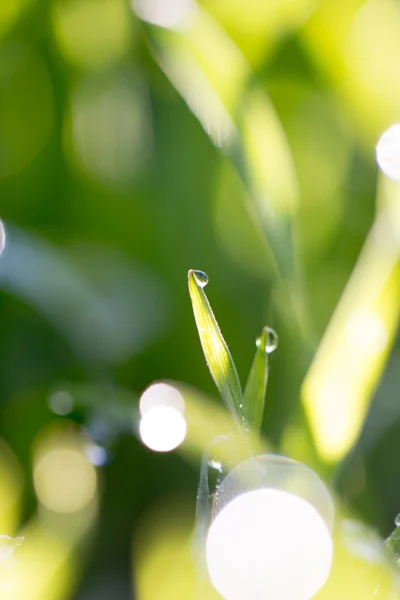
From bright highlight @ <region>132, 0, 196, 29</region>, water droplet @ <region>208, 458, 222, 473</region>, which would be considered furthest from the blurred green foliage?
water droplet @ <region>208, 458, 222, 473</region>

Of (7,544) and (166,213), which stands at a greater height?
(166,213)

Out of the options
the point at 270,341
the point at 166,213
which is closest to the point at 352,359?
the point at 270,341

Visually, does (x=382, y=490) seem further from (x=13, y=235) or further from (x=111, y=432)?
(x=13, y=235)

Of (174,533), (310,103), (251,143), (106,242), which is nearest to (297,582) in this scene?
(174,533)

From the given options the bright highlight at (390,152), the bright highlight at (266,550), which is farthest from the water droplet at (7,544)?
the bright highlight at (390,152)

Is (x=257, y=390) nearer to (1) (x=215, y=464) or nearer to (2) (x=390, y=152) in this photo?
(1) (x=215, y=464)

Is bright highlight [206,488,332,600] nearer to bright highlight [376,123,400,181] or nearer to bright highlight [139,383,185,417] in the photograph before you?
bright highlight [139,383,185,417]
